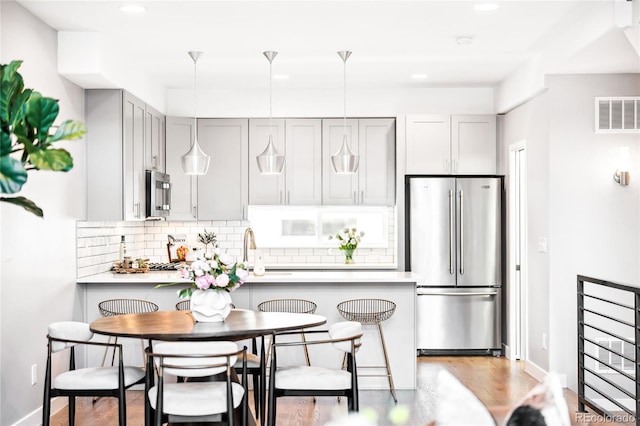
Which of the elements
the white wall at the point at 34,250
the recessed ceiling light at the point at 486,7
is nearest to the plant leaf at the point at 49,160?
the white wall at the point at 34,250

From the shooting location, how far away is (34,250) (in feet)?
15.4


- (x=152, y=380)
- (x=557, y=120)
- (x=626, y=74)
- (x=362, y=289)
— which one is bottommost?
(x=152, y=380)

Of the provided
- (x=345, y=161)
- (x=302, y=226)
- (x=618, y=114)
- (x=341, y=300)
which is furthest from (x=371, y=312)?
(x=618, y=114)

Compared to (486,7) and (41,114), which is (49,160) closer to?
(41,114)

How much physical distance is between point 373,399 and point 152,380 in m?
1.92

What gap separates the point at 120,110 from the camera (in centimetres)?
571

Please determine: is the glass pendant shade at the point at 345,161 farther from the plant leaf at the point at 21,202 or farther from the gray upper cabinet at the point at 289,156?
the plant leaf at the point at 21,202

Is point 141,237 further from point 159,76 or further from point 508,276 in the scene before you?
point 508,276

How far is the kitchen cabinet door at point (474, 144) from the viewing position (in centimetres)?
726

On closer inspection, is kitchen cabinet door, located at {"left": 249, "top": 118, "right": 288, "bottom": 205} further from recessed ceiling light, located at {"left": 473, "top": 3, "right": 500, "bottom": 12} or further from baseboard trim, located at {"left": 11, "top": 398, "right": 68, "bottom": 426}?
recessed ceiling light, located at {"left": 473, "top": 3, "right": 500, "bottom": 12}

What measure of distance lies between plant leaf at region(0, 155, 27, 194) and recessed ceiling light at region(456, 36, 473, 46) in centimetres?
421

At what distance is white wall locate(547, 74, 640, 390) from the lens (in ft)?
18.7

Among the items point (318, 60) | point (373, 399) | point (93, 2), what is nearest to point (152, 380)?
point (373, 399)

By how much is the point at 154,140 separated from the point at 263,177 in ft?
3.93
